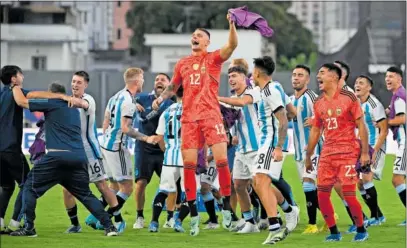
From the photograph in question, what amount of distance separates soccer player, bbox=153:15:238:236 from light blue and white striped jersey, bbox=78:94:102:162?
160 cm

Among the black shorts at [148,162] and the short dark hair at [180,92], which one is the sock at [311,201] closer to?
the short dark hair at [180,92]

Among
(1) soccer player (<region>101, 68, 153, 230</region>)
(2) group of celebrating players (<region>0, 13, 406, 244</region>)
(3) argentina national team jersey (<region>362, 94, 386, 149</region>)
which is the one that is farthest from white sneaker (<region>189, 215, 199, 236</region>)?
(3) argentina national team jersey (<region>362, 94, 386, 149</region>)

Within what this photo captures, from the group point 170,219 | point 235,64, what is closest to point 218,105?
point 235,64

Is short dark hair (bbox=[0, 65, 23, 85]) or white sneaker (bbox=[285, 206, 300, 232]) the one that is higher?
short dark hair (bbox=[0, 65, 23, 85])

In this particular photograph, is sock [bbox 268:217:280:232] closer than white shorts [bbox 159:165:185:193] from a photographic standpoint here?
Yes

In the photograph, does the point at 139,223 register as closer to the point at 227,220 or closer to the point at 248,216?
the point at 227,220

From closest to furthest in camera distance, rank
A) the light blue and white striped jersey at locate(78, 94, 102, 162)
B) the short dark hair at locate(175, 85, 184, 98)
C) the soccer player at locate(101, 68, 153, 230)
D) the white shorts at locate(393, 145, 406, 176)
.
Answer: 1. the short dark hair at locate(175, 85, 184, 98)
2. the light blue and white striped jersey at locate(78, 94, 102, 162)
3. the soccer player at locate(101, 68, 153, 230)
4. the white shorts at locate(393, 145, 406, 176)

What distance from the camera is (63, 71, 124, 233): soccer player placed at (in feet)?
53.2

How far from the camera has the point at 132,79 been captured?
16.7 m

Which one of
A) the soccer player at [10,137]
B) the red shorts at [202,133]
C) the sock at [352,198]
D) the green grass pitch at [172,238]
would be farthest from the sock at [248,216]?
the soccer player at [10,137]

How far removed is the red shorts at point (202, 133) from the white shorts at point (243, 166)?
3.29 feet

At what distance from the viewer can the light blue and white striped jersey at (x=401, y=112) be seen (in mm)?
16938

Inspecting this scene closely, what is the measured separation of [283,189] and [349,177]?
223 cm

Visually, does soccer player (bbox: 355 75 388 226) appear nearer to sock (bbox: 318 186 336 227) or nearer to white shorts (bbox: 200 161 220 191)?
white shorts (bbox: 200 161 220 191)
